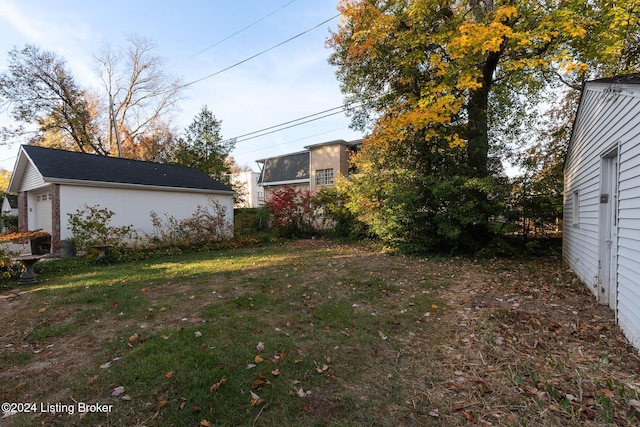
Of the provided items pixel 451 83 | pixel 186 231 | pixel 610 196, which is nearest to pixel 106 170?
pixel 186 231

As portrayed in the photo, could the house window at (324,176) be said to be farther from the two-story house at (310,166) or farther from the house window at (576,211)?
the house window at (576,211)

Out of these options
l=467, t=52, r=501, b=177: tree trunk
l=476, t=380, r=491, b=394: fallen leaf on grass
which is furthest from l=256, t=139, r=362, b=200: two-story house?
l=476, t=380, r=491, b=394: fallen leaf on grass

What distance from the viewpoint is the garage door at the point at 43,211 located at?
11.4 metres

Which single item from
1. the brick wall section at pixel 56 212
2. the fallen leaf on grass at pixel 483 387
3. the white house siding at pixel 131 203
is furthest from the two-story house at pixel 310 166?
the fallen leaf on grass at pixel 483 387

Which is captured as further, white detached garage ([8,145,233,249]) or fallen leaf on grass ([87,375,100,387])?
white detached garage ([8,145,233,249])

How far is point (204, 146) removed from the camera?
69.3ft

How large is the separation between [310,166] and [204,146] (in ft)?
25.7

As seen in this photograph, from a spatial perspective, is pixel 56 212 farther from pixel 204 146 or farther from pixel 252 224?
pixel 204 146

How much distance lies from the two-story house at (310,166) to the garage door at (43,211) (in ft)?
33.9

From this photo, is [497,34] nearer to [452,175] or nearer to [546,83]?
[452,175]

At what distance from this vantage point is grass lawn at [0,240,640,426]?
2.31 meters

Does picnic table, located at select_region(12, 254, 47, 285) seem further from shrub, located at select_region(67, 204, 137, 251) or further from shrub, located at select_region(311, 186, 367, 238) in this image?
shrub, located at select_region(311, 186, 367, 238)

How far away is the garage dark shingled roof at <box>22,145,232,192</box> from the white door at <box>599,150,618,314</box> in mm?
13867

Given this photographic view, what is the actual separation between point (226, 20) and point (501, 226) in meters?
13.3
